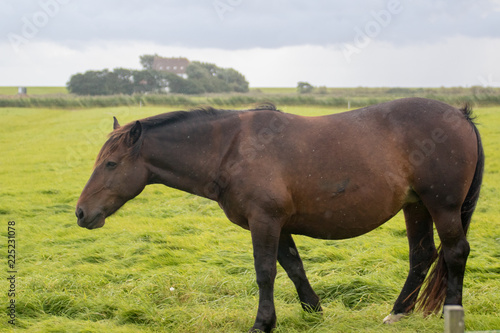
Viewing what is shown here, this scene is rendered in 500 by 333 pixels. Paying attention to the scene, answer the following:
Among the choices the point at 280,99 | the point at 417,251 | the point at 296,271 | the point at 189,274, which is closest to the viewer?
the point at 296,271

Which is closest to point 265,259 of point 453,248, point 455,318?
point 453,248

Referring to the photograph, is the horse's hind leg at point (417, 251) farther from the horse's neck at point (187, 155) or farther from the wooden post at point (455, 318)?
the wooden post at point (455, 318)

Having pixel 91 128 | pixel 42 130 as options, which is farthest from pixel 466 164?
pixel 42 130

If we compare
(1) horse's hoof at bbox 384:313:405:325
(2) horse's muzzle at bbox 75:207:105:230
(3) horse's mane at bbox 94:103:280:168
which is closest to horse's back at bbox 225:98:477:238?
(3) horse's mane at bbox 94:103:280:168

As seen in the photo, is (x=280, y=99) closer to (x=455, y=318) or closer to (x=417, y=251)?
(x=417, y=251)

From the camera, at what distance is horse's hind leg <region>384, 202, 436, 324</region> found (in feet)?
15.6

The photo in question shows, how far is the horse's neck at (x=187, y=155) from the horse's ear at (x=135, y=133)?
0.10 m

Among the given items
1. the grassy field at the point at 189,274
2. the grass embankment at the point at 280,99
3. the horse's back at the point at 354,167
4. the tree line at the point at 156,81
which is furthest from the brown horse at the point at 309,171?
the tree line at the point at 156,81

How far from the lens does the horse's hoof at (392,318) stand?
4482mm

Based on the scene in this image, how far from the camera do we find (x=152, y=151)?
446cm

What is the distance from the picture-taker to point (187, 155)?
4492 millimetres

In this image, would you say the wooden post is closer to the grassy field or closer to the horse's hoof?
the grassy field

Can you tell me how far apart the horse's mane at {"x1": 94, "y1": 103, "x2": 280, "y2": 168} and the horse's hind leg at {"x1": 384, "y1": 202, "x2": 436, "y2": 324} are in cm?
182

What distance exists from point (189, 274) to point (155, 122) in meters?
2.30
